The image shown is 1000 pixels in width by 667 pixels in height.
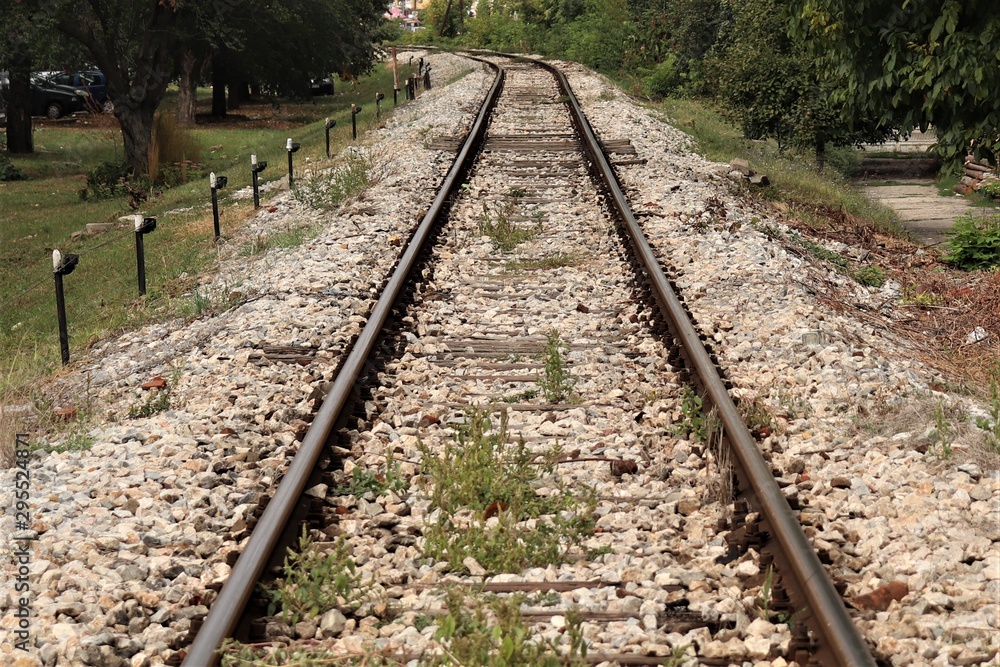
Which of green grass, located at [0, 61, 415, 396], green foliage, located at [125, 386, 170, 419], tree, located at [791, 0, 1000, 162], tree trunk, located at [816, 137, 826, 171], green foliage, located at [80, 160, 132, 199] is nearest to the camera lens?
green foliage, located at [125, 386, 170, 419]

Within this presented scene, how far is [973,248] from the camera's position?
1046 cm

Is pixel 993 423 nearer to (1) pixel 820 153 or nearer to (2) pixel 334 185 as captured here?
(2) pixel 334 185

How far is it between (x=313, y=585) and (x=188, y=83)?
108ft

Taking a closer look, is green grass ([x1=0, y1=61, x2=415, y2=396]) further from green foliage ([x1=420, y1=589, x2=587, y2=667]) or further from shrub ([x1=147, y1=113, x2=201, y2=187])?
green foliage ([x1=420, y1=589, x2=587, y2=667])

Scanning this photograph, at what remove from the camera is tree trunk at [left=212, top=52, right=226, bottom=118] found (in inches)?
1443

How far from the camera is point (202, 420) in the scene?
235 inches

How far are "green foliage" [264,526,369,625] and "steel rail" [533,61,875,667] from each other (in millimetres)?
1726

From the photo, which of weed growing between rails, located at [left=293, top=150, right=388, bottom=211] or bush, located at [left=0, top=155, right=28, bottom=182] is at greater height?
weed growing between rails, located at [left=293, top=150, right=388, bottom=211]

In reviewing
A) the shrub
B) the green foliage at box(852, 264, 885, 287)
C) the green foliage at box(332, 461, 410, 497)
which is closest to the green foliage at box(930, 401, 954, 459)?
the green foliage at box(332, 461, 410, 497)

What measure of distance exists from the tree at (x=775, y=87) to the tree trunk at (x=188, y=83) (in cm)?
1812

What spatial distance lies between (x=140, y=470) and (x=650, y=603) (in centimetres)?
269

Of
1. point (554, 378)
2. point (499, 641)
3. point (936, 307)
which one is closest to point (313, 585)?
point (499, 641)

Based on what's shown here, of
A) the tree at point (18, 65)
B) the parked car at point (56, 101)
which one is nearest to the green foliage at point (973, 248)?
the tree at point (18, 65)

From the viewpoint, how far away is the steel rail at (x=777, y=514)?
365cm
